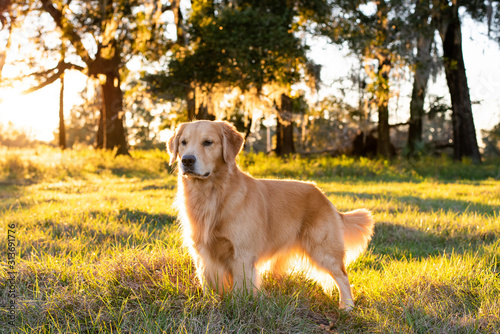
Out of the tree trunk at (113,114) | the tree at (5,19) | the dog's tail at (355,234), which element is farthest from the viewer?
the tree trunk at (113,114)

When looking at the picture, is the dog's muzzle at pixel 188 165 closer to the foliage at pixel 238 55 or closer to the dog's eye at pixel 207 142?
the dog's eye at pixel 207 142

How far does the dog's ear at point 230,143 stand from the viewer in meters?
3.14

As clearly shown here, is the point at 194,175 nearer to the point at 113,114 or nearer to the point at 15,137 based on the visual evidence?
the point at 113,114

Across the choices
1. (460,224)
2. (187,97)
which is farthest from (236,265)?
(187,97)

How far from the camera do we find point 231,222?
297 centimetres

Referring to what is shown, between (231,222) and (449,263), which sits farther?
(449,263)

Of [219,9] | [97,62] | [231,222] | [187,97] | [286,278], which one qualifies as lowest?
[286,278]

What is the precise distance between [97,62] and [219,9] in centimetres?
602

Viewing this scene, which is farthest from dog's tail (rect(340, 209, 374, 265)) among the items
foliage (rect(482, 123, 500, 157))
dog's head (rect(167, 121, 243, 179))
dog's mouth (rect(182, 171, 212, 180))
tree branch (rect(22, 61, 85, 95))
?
foliage (rect(482, 123, 500, 157))

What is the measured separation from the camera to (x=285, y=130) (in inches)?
669

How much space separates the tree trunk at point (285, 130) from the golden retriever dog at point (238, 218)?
12.1 meters

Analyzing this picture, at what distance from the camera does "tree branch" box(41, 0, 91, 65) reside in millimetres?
12070

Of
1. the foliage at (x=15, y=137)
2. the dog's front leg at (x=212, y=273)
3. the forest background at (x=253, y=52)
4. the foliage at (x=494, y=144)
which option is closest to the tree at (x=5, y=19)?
the forest background at (x=253, y=52)

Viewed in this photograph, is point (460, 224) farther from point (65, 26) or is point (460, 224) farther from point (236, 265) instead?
point (65, 26)
